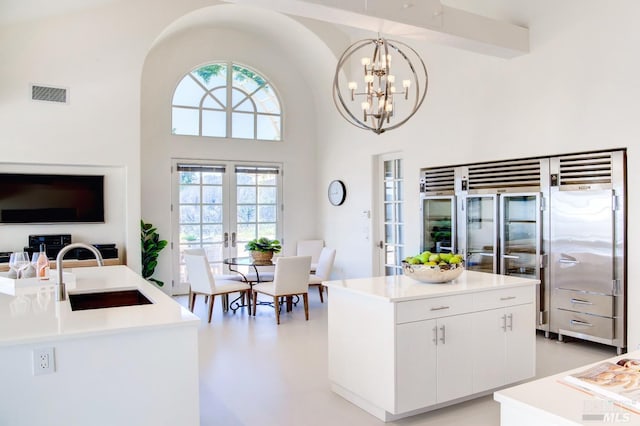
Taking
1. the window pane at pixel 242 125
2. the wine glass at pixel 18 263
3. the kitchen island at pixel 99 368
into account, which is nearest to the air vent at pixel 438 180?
the window pane at pixel 242 125

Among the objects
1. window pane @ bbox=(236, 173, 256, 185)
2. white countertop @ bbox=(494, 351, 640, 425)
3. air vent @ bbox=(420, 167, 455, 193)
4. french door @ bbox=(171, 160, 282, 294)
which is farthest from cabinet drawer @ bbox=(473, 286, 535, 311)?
window pane @ bbox=(236, 173, 256, 185)

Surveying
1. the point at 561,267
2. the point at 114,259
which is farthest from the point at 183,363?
the point at 114,259

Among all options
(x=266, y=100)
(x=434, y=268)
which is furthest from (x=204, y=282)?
(x=266, y=100)

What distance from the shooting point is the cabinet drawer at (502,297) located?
3377mm

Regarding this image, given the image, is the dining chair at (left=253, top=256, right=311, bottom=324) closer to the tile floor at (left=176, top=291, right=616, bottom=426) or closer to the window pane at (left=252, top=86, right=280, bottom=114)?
the tile floor at (left=176, top=291, right=616, bottom=426)

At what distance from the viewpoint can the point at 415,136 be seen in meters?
6.60

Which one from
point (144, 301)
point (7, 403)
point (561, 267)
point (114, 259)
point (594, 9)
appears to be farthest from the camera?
point (114, 259)

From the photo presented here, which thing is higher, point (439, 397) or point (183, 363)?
point (183, 363)

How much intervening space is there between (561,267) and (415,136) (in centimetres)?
258

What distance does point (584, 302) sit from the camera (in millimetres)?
4730

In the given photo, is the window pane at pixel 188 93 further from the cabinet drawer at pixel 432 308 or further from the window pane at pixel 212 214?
the cabinet drawer at pixel 432 308

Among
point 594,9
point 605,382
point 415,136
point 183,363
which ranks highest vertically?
point 594,9

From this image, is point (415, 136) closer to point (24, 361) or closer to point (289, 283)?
point (289, 283)

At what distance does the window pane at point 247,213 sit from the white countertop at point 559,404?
7000 millimetres
